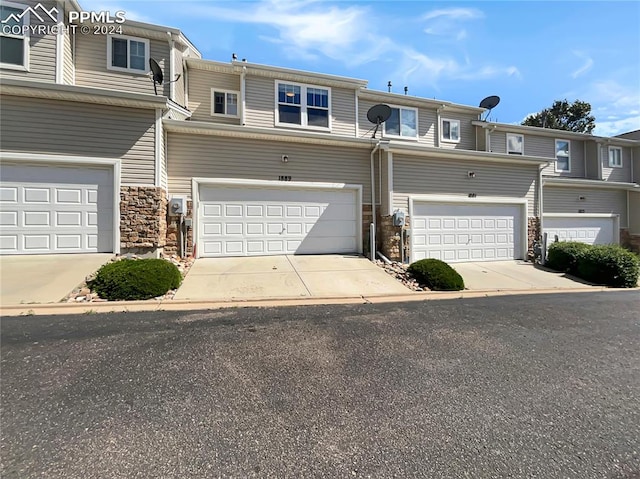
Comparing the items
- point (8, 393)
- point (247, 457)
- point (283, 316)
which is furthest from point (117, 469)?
point (283, 316)

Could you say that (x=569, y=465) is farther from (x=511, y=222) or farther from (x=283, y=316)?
(x=511, y=222)

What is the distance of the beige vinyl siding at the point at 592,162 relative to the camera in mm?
17188

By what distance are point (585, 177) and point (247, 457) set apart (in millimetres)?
22219

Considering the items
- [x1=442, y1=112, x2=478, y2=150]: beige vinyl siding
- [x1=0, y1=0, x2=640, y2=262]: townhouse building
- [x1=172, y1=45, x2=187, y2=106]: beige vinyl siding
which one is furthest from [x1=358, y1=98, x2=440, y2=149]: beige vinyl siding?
[x1=172, y1=45, x2=187, y2=106]: beige vinyl siding

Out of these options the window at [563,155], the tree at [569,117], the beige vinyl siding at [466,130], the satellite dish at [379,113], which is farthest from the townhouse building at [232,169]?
the tree at [569,117]

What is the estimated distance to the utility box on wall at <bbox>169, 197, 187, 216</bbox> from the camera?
8609 mm

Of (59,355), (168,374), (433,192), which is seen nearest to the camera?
(168,374)

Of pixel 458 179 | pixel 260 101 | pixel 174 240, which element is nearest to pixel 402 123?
pixel 458 179

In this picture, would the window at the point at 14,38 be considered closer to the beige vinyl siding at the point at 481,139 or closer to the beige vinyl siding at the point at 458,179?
the beige vinyl siding at the point at 458,179

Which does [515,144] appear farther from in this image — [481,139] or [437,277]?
[437,277]

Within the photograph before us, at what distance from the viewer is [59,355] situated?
3256 millimetres

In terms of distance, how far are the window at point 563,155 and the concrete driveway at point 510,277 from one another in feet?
31.1

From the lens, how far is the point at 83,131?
24.9ft

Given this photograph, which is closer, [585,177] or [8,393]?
[8,393]
